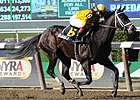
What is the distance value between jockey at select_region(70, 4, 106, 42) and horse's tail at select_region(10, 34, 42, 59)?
1.13m

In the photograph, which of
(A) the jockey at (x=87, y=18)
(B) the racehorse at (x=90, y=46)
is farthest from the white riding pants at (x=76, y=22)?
(B) the racehorse at (x=90, y=46)

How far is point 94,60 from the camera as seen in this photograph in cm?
673

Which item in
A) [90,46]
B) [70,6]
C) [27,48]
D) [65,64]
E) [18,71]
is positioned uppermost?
[70,6]

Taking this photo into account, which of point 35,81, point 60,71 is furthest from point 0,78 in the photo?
point 60,71

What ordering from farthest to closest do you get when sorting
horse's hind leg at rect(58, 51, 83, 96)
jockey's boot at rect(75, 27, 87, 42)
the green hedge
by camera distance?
1. the green hedge
2. horse's hind leg at rect(58, 51, 83, 96)
3. jockey's boot at rect(75, 27, 87, 42)

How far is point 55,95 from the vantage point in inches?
285

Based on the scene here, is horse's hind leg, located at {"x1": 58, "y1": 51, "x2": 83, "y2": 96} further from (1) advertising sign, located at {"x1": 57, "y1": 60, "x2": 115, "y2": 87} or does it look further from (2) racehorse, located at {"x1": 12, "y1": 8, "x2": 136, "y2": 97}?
(1) advertising sign, located at {"x1": 57, "y1": 60, "x2": 115, "y2": 87}

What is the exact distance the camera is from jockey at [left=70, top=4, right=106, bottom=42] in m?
6.68

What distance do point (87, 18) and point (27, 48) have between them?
5.44 feet

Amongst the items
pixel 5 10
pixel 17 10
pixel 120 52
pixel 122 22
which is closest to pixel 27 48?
pixel 122 22

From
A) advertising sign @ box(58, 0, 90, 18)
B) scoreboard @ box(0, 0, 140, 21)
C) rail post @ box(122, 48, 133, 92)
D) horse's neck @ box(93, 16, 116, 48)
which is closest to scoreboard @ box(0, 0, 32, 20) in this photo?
scoreboard @ box(0, 0, 140, 21)

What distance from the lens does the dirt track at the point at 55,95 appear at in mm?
6775

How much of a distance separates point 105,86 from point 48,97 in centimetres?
142

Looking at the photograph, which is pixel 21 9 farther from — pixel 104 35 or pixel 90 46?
pixel 104 35
